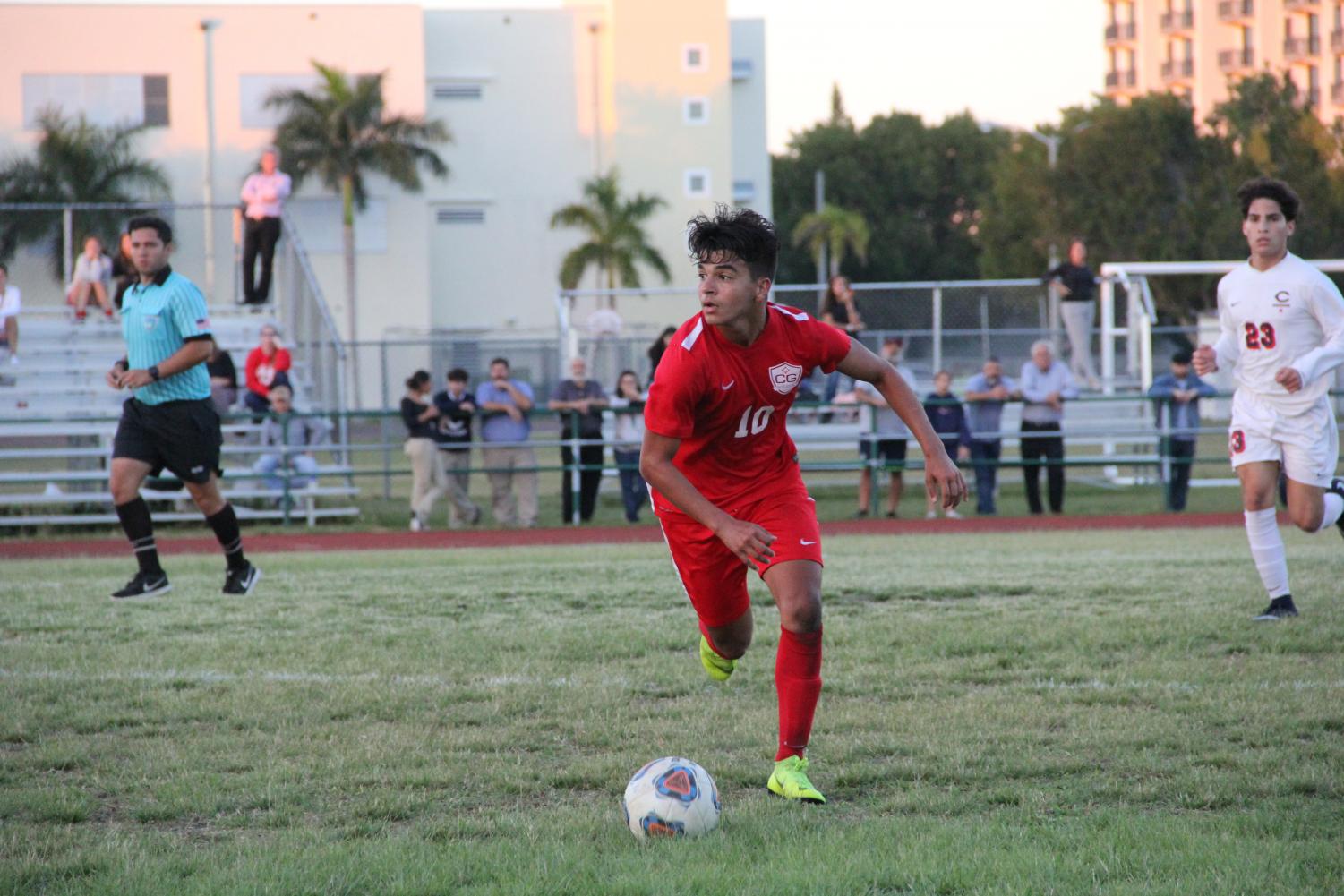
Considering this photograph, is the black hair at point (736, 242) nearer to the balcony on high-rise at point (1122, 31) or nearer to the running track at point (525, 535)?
the running track at point (525, 535)

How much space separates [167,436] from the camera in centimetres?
813

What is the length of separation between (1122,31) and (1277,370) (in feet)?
289

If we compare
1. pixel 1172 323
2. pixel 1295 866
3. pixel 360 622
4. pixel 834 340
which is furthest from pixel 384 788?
pixel 1172 323

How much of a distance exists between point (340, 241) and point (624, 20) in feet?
39.1

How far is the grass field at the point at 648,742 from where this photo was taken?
376 centimetres

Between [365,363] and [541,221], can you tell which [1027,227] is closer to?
[541,221]

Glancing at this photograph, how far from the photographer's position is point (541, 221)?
47.5 metres

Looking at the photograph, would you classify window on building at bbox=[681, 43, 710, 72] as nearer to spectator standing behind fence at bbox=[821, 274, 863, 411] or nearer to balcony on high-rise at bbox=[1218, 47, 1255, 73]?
spectator standing behind fence at bbox=[821, 274, 863, 411]

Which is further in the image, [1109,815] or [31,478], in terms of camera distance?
[31,478]

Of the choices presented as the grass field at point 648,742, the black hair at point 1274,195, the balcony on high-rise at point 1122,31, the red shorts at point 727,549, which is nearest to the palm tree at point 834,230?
the balcony on high-rise at point 1122,31

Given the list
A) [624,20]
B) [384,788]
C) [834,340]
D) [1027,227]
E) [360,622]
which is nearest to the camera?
[384,788]

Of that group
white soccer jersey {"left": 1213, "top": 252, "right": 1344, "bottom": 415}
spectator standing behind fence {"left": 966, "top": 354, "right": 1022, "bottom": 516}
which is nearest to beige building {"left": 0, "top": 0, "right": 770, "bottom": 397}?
spectator standing behind fence {"left": 966, "top": 354, "right": 1022, "bottom": 516}

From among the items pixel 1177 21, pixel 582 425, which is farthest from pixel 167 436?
pixel 1177 21

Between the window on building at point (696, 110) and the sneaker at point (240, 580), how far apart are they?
135ft
